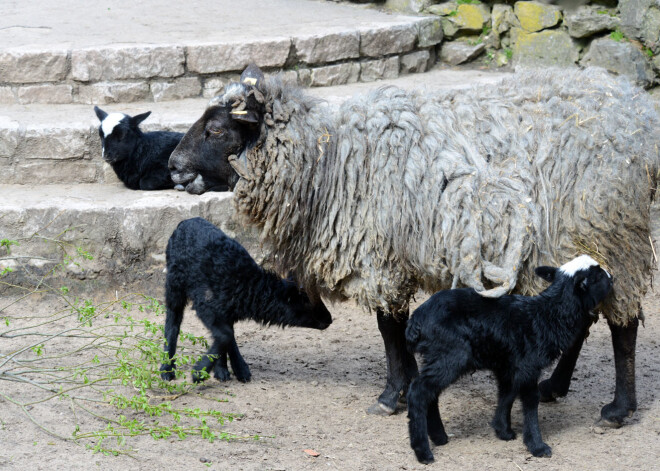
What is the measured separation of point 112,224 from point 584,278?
4.16 metres

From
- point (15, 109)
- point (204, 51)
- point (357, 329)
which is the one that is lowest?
point (357, 329)

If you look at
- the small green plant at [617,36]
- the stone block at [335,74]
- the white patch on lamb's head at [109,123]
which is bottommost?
the white patch on lamb's head at [109,123]

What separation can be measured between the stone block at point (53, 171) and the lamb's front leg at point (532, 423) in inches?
195

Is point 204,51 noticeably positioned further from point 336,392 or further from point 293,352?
point 336,392

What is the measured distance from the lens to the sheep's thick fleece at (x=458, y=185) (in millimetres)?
4469

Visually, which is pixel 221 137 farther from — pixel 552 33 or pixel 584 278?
pixel 552 33

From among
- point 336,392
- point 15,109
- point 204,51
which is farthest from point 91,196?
point 336,392

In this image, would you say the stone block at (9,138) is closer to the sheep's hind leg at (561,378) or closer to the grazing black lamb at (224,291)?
the grazing black lamb at (224,291)

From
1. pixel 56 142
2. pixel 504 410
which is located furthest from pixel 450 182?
pixel 56 142

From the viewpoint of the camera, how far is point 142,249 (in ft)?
22.6

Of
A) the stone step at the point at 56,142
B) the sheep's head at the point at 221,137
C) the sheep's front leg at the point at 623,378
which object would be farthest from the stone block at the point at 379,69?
the sheep's front leg at the point at 623,378

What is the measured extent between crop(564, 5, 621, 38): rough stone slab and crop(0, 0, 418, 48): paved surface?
6.85 feet

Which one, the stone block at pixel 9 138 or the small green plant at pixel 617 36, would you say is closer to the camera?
the stone block at pixel 9 138

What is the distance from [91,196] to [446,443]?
4.20 metres
